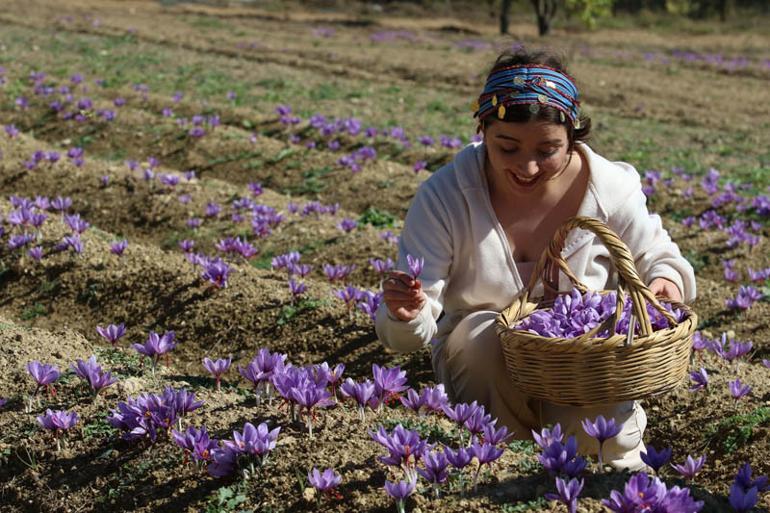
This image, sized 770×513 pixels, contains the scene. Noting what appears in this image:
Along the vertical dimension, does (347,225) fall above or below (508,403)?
below

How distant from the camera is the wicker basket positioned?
11.4 ft

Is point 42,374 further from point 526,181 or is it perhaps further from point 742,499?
point 742,499

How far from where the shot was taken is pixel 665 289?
13.5 ft

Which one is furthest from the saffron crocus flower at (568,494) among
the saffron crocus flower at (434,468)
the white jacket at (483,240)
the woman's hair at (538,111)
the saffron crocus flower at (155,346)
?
the saffron crocus flower at (155,346)

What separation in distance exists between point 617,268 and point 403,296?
84 cm

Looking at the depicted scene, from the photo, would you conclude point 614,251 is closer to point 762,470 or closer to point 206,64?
point 762,470

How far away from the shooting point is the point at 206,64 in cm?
1872

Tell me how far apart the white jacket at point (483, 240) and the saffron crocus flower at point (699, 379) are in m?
0.54

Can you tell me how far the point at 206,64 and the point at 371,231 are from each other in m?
12.0

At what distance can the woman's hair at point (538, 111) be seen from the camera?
383 centimetres

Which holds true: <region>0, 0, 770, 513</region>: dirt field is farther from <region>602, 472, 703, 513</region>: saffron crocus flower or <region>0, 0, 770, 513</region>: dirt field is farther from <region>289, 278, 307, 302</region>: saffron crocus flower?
<region>602, 472, 703, 513</region>: saffron crocus flower

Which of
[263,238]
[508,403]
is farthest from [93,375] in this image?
[263,238]

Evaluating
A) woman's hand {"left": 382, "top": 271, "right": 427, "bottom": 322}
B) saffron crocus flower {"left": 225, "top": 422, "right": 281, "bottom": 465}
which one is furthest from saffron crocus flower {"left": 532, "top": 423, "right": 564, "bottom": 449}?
saffron crocus flower {"left": 225, "top": 422, "right": 281, "bottom": 465}

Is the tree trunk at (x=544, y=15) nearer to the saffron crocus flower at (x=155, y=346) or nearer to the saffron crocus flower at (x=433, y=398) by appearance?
the saffron crocus flower at (x=155, y=346)
